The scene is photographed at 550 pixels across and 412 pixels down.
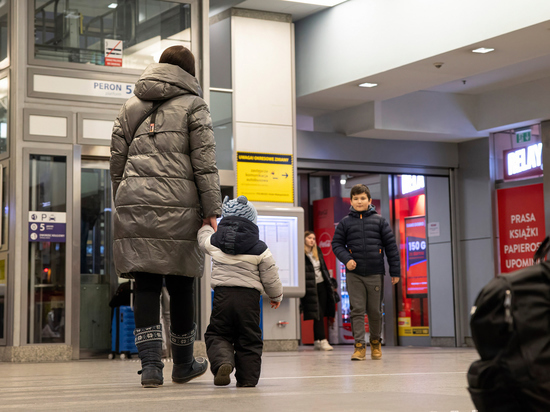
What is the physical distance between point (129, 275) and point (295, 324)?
24.6 ft

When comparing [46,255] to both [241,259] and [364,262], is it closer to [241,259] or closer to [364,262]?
[364,262]

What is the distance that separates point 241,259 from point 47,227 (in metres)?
5.41

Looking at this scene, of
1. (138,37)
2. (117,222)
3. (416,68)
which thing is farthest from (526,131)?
(117,222)

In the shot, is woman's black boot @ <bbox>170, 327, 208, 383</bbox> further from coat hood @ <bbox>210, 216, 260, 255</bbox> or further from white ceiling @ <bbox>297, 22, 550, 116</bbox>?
white ceiling @ <bbox>297, 22, 550, 116</bbox>

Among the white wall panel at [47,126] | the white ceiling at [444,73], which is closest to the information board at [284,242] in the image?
the white ceiling at [444,73]

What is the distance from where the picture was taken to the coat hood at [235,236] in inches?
194

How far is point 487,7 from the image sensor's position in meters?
9.90

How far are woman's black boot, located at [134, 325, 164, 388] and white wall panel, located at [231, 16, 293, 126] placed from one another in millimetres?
7501

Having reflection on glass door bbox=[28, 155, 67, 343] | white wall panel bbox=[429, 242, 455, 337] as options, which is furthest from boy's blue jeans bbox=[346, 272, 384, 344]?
white wall panel bbox=[429, 242, 455, 337]

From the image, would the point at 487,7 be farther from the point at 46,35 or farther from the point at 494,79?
the point at 46,35

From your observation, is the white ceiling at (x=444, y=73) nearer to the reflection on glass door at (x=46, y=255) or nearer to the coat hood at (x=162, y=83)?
the reflection on glass door at (x=46, y=255)

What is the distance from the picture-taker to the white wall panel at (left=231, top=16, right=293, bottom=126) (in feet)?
39.7

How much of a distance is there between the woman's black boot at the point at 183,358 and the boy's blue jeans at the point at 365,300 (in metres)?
3.75

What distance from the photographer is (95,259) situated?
10.5 metres
